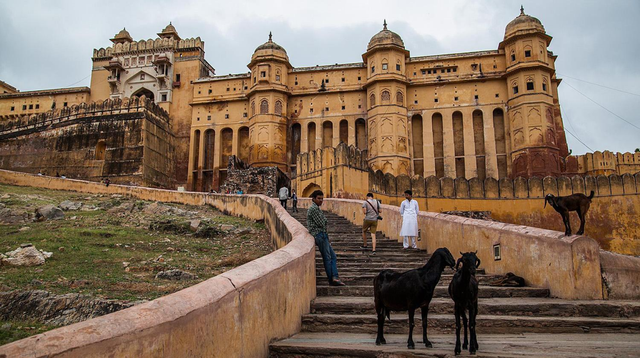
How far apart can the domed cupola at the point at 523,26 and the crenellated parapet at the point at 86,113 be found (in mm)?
26493

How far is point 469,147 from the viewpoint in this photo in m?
36.1

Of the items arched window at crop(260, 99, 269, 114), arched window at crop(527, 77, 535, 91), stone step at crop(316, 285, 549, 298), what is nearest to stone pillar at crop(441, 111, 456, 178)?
arched window at crop(527, 77, 535, 91)

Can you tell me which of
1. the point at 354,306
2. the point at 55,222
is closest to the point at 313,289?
the point at 354,306

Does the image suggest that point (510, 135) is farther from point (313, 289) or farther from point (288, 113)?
point (313, 289)

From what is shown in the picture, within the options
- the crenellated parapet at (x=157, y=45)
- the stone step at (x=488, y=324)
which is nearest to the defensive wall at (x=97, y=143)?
the crenellated parapet at (x=157, y=45)

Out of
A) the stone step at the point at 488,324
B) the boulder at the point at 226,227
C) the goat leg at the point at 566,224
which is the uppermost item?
the boulder at the point at 226,227

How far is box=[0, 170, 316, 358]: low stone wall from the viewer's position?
7.98 ft

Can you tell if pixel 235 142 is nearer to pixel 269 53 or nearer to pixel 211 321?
pixel 269 53

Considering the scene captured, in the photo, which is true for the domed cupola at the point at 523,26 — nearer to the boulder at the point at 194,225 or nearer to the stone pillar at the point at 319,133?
the stone pillar at the point at 319,133

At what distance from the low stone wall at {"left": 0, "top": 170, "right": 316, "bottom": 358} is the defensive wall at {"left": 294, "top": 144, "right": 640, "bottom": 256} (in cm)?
1824

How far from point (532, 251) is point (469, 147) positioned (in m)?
31.0

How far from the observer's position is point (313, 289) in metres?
5.98

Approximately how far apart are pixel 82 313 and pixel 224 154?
34354 millimetres

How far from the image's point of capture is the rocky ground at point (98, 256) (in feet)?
21.5
